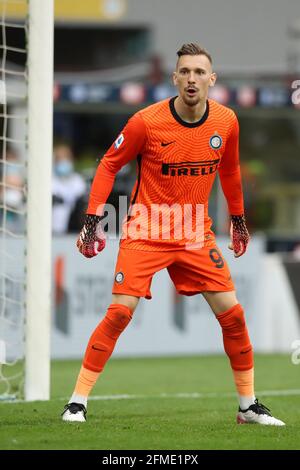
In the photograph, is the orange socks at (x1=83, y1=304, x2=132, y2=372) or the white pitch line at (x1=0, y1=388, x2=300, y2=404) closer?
the orange socks at (x1=83, y1=304, x2=132, y2=372)

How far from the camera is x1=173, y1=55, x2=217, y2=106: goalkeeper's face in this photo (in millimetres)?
7148

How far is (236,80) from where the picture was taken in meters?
18.5

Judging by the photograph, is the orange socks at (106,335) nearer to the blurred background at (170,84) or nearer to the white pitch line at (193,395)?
the white pitch line at (193,395)

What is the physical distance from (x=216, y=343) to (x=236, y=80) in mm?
5146

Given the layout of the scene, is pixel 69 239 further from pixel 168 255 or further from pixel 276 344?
pixel 168 255

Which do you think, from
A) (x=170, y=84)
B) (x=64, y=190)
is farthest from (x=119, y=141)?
(x=170, y=84)

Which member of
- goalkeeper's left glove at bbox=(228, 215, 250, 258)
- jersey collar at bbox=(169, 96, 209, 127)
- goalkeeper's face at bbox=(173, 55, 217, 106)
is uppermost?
goalkeeper's face at bbox=(173, 55, 217, 106)

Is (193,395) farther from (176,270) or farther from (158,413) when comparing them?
(176,270)

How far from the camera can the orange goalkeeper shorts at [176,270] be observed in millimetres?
7285

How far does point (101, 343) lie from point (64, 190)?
9.41m

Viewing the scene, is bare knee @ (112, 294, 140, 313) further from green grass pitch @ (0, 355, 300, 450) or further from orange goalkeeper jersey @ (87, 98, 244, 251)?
green grass pitch @ (0, 355, 300, 450)

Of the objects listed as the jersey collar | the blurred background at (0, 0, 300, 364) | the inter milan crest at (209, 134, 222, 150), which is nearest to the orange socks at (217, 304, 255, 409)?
the inter milan crest at (209, 134, 222, 150)

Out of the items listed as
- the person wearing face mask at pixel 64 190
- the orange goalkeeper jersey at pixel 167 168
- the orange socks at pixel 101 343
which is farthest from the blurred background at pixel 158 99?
the orange socks at pixel 101 343
